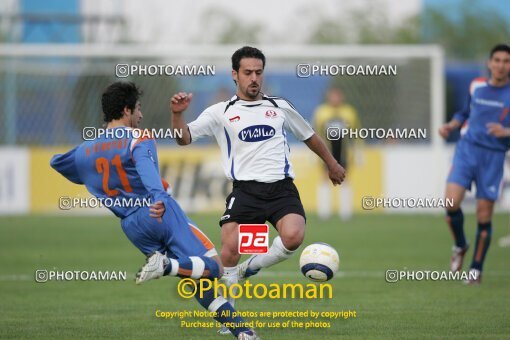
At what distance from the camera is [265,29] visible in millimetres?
36938

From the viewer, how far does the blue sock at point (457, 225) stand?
11281 mm

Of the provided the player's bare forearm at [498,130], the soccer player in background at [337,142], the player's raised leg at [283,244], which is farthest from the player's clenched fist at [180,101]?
the soccer player in background at [337,142]

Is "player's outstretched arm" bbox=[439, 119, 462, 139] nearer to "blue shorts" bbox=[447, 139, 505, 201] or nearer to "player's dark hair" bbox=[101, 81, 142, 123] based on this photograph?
"blue shorts" bbox=[447, 139, 505, 201]

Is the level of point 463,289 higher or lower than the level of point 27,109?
lower

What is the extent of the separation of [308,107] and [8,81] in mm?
7402

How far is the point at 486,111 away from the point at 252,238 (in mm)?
4152

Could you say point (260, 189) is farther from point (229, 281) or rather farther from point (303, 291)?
point (303, 291)

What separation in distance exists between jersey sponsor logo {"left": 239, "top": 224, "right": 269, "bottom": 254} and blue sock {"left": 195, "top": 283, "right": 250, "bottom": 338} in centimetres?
93

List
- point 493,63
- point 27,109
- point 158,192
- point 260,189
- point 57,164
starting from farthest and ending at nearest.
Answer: point 27,109
point 493,63
point 260,189
point 57,164
point 158,192

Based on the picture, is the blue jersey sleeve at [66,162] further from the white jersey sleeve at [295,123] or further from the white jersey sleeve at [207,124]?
the white jersey sleeve at [295,123]


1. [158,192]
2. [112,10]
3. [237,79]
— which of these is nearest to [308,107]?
[112,10]

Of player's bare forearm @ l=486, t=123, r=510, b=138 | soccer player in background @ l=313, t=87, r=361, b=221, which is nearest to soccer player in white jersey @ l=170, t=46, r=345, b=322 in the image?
player's bare forearm @ l=486, t=123, r=510, b=138

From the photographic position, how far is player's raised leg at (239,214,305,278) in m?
7.99

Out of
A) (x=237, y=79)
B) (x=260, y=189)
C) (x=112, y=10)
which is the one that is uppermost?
(x=112, y=10)
